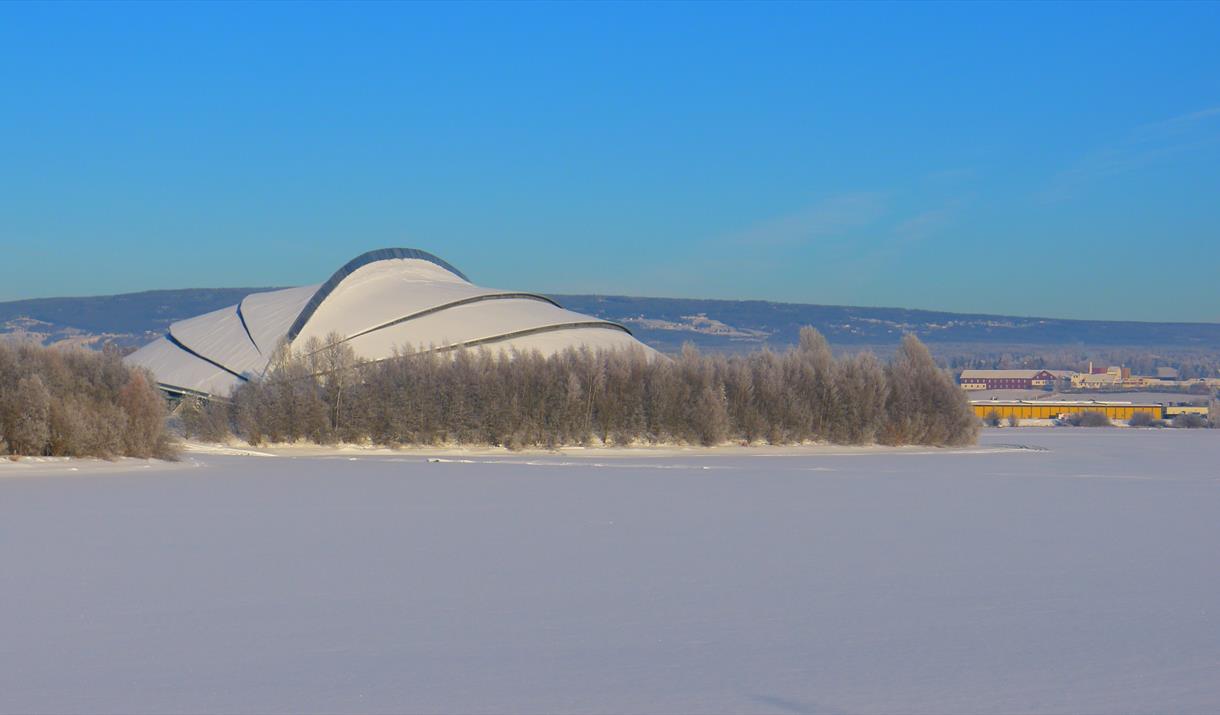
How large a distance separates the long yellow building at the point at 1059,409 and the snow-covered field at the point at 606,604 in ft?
256

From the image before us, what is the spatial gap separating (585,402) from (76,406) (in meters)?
19.4

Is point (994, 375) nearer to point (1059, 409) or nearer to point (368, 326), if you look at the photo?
point (1059, 409)

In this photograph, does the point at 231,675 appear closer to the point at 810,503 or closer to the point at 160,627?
the point at 160,627

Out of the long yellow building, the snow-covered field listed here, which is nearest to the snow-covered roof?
the long yellow building

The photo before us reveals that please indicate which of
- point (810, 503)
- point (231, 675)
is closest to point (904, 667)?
point (231, 675)

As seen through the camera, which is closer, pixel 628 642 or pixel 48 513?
pixel 628 642

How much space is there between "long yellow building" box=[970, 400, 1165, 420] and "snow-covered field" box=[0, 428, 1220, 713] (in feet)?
256

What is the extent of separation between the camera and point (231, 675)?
914 cm

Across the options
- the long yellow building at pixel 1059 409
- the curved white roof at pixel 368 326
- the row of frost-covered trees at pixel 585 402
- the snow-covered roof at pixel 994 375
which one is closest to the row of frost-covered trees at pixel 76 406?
the row of frost-covered trees at pixel 585 402

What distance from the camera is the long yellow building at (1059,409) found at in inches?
3905

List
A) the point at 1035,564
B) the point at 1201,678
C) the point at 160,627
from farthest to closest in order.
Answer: the point at 1035,564 → the point at 160,627 → the point at 1201,678

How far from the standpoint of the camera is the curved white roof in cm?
5997

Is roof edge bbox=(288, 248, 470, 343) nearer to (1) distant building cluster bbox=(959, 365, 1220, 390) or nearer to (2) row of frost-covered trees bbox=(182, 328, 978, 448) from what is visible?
(2) row of frost-covered trees bbox=(182, 328, 978, 448)

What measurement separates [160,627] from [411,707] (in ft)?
10.8
